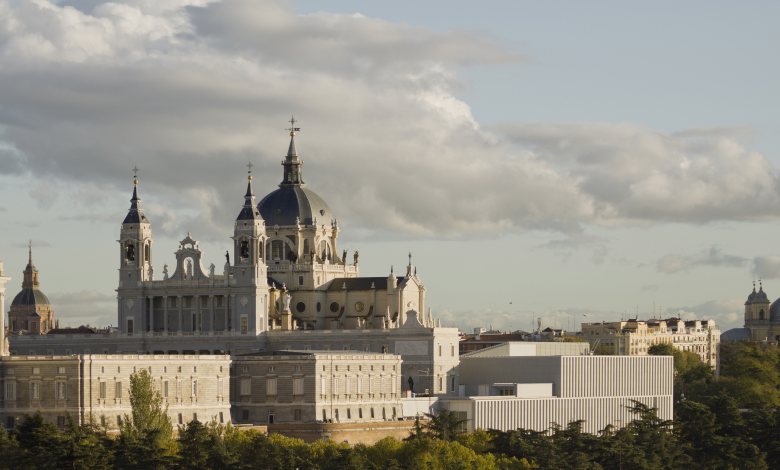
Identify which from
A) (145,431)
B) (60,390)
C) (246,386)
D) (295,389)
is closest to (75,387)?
(60,390)

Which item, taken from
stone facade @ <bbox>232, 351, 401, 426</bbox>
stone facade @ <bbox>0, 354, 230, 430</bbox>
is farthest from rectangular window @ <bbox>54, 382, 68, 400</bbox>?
stone facade @ <bbox>232, 351, 401, 426</bbox>

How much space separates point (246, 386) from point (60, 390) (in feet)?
76.5

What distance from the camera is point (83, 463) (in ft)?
477

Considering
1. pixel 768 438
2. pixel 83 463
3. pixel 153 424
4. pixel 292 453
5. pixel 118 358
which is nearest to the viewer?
pixel 83 463

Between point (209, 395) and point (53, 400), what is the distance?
18109 mm

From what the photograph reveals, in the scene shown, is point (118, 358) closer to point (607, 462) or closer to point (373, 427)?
point (373, 427)

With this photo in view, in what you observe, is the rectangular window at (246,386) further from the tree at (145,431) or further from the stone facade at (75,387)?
the tree at (145,431)

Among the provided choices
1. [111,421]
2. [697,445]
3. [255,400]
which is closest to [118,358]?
[111,421]

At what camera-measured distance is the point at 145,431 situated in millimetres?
159625

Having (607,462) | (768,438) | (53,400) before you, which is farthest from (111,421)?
(768,438)

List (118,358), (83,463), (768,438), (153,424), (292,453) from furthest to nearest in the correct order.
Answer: (768,438) < (118,358) < (153,424) < (292,453) < (83,463)

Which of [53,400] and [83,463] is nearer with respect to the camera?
[83,463]

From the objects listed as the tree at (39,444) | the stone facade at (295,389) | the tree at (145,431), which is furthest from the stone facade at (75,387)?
the tree at (39,444)

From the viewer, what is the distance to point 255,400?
193000 mm
